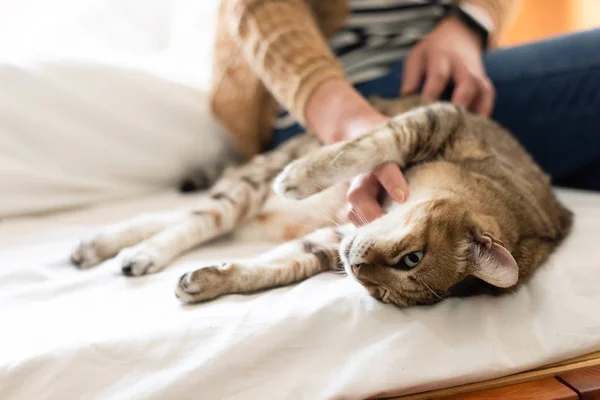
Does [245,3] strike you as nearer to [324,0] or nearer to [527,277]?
[324,0]

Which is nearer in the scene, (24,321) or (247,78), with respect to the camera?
(24,321)

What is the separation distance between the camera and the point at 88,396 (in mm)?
813

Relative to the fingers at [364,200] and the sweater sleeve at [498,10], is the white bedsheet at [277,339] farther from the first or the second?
the sweater sleeve at [498,10]

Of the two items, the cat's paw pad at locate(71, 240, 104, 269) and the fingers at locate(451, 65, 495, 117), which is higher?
the cat's paw pad at locate(71, 240, 104, 269)

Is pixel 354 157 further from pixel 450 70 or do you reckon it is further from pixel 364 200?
pixel 450 70

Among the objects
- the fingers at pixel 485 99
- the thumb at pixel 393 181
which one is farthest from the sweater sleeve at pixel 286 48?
the fingers at pixel 485 99

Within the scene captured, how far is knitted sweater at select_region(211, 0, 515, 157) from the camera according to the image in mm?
1359

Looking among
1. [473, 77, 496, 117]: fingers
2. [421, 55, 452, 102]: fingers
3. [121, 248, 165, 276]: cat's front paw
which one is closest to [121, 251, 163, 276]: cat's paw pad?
[121, 248, 165, 276]: cat's front paw

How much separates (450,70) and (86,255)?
1.03 m

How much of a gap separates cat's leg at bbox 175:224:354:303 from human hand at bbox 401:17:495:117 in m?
0.52

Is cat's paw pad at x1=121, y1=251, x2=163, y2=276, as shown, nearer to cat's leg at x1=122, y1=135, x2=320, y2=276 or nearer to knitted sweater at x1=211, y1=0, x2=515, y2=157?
cat's leg at x1=122, y1=135, x2=320, y2=276

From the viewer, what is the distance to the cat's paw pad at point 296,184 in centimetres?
115

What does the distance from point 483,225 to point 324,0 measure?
0.82 m

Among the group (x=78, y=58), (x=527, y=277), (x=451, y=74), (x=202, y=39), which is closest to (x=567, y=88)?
(x=451, y=74)
